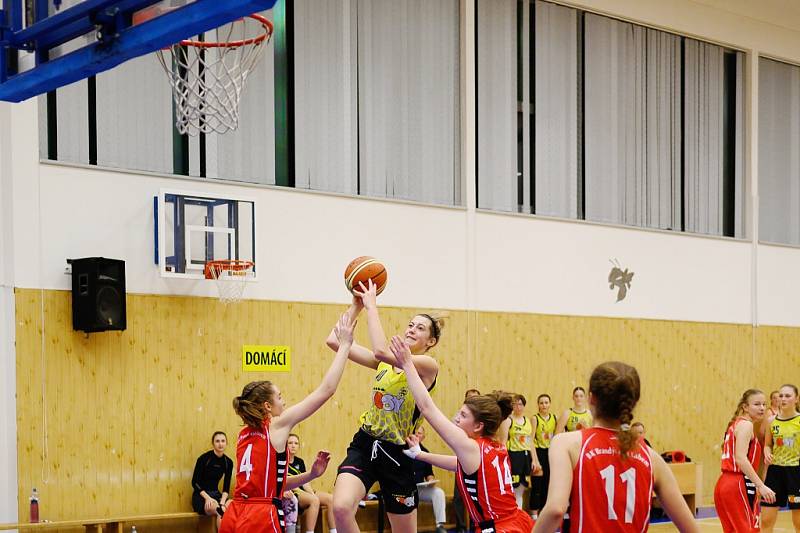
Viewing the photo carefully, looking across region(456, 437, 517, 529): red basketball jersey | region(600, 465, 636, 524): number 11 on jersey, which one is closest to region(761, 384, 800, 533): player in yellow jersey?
region(456, 437, 517, 529): red basketball jersey

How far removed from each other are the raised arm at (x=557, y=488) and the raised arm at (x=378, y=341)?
2.07 metres

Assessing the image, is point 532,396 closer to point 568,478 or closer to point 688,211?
point 688,211

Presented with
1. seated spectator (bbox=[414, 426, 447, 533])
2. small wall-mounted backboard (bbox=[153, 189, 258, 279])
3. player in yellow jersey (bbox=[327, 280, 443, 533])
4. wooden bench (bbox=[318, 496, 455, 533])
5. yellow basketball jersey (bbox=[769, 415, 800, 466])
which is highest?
small wall-mounted backboard (bbox=[153, 189, 258, 279])

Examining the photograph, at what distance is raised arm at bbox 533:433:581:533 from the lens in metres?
4.48

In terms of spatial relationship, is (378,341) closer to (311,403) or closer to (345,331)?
(345,331)

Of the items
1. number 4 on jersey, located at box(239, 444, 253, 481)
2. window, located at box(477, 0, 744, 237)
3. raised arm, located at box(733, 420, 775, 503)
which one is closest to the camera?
number 4 on jersey, located at box(239, 444, 253, 481)

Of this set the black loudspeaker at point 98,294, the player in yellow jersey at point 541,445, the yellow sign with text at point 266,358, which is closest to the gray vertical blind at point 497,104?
the player in yellow jersey at point 541,445

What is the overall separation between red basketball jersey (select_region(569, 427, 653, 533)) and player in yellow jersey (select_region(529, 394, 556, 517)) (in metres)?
10.6

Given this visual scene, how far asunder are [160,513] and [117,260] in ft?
9.74

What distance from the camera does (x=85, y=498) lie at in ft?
38.8

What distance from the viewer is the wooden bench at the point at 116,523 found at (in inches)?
435

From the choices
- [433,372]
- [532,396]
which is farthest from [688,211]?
[433,372]

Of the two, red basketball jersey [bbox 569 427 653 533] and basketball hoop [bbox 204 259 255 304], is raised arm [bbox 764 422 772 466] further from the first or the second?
red basketball jersey [bbox 569 427 653 533]

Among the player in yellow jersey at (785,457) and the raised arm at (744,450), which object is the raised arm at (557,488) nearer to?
the raised arm at (744,450)
